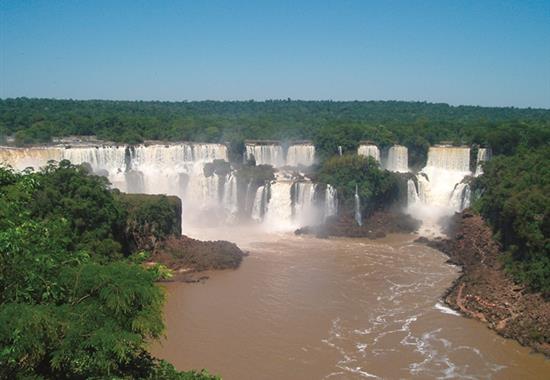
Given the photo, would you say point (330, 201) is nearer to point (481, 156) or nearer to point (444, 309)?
point (481, 156)

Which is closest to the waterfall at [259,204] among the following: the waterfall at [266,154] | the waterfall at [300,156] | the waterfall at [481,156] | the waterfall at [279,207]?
the waterfall at [279,207]

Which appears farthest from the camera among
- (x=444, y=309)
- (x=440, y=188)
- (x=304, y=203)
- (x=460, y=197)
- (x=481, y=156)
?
(x=481, y=156)

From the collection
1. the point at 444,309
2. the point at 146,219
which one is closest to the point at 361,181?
the point at 146,219

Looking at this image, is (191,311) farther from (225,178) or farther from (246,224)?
(225,178)

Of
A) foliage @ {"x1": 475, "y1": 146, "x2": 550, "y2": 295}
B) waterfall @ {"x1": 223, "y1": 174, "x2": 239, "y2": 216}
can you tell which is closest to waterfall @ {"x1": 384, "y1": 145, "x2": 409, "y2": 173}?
foliage @ {"x1": 475, "y1": 146, "x2": 550, "y2": 295}

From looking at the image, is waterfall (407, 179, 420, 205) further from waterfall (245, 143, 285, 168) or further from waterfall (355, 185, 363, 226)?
waterfall (245, 143, 285, 168)

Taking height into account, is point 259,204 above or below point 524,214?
below
